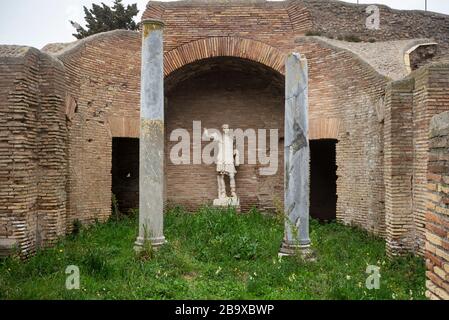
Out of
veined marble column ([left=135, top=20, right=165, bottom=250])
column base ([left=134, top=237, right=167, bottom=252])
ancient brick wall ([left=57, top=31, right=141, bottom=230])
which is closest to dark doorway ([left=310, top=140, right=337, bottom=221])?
ancient brick wall ([left=57, top=31, right=141, bottom=230])

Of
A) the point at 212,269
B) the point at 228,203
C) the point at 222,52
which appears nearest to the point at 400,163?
the point at 212,269

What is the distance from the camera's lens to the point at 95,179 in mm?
8867

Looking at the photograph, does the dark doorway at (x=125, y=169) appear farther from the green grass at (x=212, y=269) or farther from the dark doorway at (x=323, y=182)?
the dark doorway at (x=323, y=182)

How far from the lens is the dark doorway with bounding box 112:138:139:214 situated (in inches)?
428

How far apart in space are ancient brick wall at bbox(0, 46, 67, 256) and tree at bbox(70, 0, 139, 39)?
40.9 feet

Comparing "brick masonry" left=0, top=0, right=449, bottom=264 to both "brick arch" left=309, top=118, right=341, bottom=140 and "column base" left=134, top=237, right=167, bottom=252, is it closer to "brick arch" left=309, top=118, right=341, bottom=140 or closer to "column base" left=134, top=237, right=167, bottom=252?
"brick arch" left=309, top=118, right=341, bottom=140

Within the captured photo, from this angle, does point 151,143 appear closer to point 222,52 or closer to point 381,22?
point 222,52

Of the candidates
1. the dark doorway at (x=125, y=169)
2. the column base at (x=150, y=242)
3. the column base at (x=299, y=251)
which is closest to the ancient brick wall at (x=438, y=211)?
the column base at (x=299, y=251)

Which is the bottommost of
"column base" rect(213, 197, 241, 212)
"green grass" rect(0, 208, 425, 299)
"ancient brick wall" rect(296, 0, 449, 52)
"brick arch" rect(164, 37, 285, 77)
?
"green grass" rect(0, 208, 425, 299)

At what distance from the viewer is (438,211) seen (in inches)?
124

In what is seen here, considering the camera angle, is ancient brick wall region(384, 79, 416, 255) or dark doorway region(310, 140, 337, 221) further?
dark doorway region(310, 140, 337, 221)

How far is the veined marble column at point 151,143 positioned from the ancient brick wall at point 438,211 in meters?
4.34
